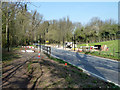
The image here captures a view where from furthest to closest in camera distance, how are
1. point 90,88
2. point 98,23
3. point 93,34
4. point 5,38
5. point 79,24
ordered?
1. point 79,24
2. point 98,23
3. point 93,34
4. point 5,38
5. point 90,88

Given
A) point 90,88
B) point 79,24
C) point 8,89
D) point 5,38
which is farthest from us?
point 79,24

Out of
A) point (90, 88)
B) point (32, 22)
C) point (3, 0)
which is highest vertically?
point (32, 22)

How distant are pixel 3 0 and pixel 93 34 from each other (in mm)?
44500

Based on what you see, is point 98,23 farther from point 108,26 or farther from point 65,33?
point 65,33

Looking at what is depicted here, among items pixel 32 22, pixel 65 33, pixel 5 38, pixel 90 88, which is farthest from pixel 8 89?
pixel 65 33

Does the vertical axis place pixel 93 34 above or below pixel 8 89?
above

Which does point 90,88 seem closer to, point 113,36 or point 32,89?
point 32,89

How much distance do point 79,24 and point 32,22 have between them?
29.5 metres

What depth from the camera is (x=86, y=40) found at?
53969 mm

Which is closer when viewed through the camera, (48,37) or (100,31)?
(100,31)

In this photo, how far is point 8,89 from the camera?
4551 millimetres

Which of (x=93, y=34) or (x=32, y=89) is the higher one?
(x=93, y=34)

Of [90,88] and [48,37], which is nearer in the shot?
[90,88]

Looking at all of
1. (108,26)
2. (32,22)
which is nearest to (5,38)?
(32,22)
